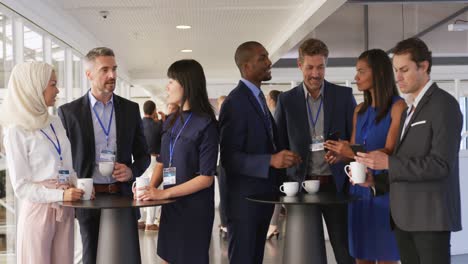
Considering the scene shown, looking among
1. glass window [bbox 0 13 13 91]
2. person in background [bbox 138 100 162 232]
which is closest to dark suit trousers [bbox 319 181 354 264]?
glass window [bbox 0 13 13 91]

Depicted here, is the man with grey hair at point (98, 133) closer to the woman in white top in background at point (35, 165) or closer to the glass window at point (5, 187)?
the woman in white top in background at point (35, 165)

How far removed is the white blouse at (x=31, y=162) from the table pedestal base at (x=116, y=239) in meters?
0.34

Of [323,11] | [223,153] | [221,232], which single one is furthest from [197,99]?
[221,232]

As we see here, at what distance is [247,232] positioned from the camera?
383 cm

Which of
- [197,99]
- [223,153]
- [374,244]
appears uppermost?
[197,99]

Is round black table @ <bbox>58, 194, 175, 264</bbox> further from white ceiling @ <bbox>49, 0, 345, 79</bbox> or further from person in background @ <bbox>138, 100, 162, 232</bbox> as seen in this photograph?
person in background @ <bbox>138, 100, 162, 232</bbox>

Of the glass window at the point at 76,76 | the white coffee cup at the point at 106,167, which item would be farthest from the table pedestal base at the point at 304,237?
the glass window at the point at 76,76

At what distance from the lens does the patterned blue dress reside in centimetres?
374

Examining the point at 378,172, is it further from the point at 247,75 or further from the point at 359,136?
the point at 247,75

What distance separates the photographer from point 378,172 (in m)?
3.71

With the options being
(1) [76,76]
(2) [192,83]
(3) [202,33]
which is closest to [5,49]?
(2) [192,83]

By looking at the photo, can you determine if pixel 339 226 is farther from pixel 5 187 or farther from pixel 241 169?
pixel 5 187

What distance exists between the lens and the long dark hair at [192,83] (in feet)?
11.1

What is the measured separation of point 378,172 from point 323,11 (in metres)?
2.85
